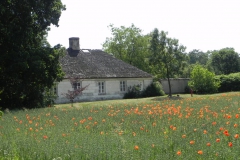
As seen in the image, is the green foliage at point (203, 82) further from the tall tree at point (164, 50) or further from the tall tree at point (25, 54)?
the tall tree at point (25, 54)

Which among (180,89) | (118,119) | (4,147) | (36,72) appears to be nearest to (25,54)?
(36,72)

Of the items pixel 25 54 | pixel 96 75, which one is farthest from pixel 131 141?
pixel 96 75

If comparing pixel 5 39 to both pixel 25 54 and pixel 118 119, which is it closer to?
pixel 25 54

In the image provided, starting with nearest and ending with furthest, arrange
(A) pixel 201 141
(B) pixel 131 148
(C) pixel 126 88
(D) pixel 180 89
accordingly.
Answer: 1. (B) pixel 131 148
2. (A) pixel 201 141
3. (C) pixel 126 88
4. (D) pixel 180 89

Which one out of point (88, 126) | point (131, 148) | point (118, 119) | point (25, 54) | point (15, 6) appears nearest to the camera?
point (131, 148)

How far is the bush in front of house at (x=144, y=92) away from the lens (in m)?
41.7

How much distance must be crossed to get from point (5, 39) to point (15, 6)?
2.47 m

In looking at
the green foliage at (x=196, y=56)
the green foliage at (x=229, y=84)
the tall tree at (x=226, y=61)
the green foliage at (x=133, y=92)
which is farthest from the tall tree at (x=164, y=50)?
the green foliage at (x=196, y=56)

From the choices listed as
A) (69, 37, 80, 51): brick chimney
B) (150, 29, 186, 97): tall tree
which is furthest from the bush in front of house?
(69, 37, 80, 51): brick chimney

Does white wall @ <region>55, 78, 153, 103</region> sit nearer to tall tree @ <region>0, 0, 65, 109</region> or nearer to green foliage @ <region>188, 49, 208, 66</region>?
tall tree @ <region>0, 0, 65, 109</region>

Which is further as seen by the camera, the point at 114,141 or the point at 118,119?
the point at 118,119

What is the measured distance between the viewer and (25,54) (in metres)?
22.7

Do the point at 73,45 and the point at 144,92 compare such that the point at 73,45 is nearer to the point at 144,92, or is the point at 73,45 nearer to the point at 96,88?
the point at 96,88

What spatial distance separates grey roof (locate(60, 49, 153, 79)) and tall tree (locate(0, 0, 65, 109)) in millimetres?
12049
